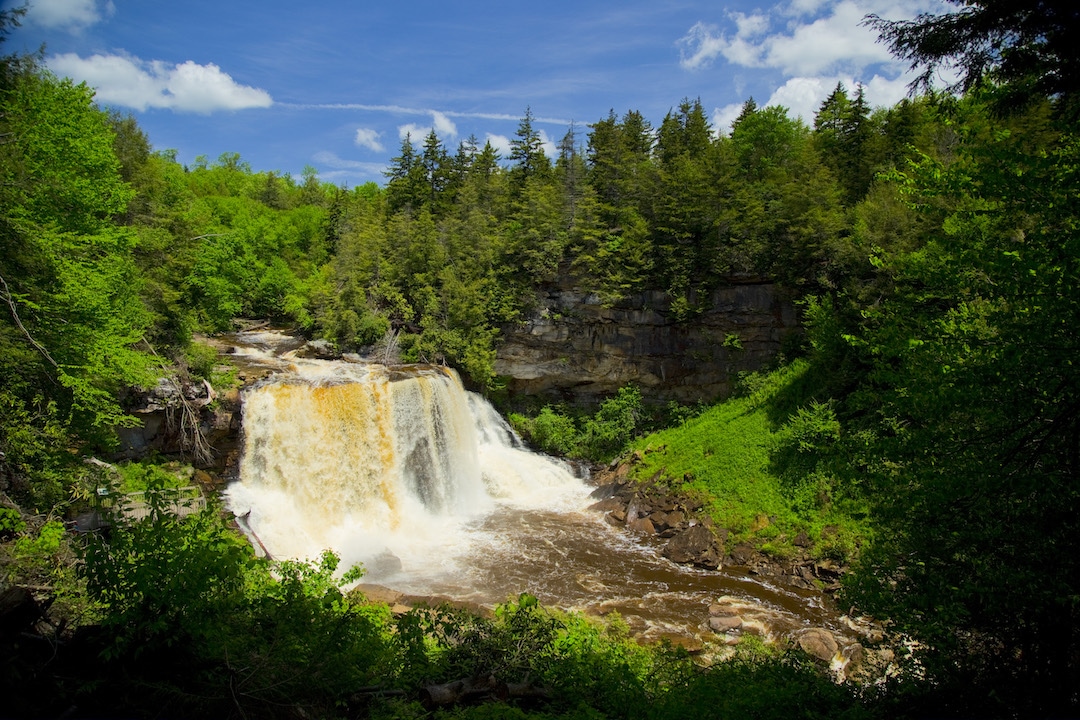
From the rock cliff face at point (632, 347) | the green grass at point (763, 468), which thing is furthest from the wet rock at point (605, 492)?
the rock cliff face at point (632, 347)

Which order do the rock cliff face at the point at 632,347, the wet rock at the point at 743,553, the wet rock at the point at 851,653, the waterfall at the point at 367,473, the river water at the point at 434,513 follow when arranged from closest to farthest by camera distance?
the wet rock at the point at 851,653 → the river water at the point at 434,513 → the waterfall at the point at 367,473 → the wet rock at the point at 743,553 → the rock cliff face at the point at 632,347

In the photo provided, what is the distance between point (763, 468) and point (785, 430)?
177cm

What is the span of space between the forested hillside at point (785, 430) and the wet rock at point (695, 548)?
341cm

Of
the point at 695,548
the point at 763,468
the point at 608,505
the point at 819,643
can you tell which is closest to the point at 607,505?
the point at 608,505

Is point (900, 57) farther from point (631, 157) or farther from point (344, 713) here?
point (631, 157)

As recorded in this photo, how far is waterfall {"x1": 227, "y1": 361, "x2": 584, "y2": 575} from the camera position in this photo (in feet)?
53.1

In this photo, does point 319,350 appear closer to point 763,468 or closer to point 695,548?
point 695,548

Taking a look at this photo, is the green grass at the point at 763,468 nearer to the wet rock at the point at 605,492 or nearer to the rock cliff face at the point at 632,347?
the wet rock at the point at 605,492

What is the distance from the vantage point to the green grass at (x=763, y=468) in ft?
54.6

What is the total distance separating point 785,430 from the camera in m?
19.8

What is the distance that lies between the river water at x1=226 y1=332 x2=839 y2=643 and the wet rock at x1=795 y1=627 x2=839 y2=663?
60cm

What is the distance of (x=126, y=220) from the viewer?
1919cm

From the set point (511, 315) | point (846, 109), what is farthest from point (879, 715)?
point (846, 109)

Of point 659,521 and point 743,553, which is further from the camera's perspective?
point 659,521
